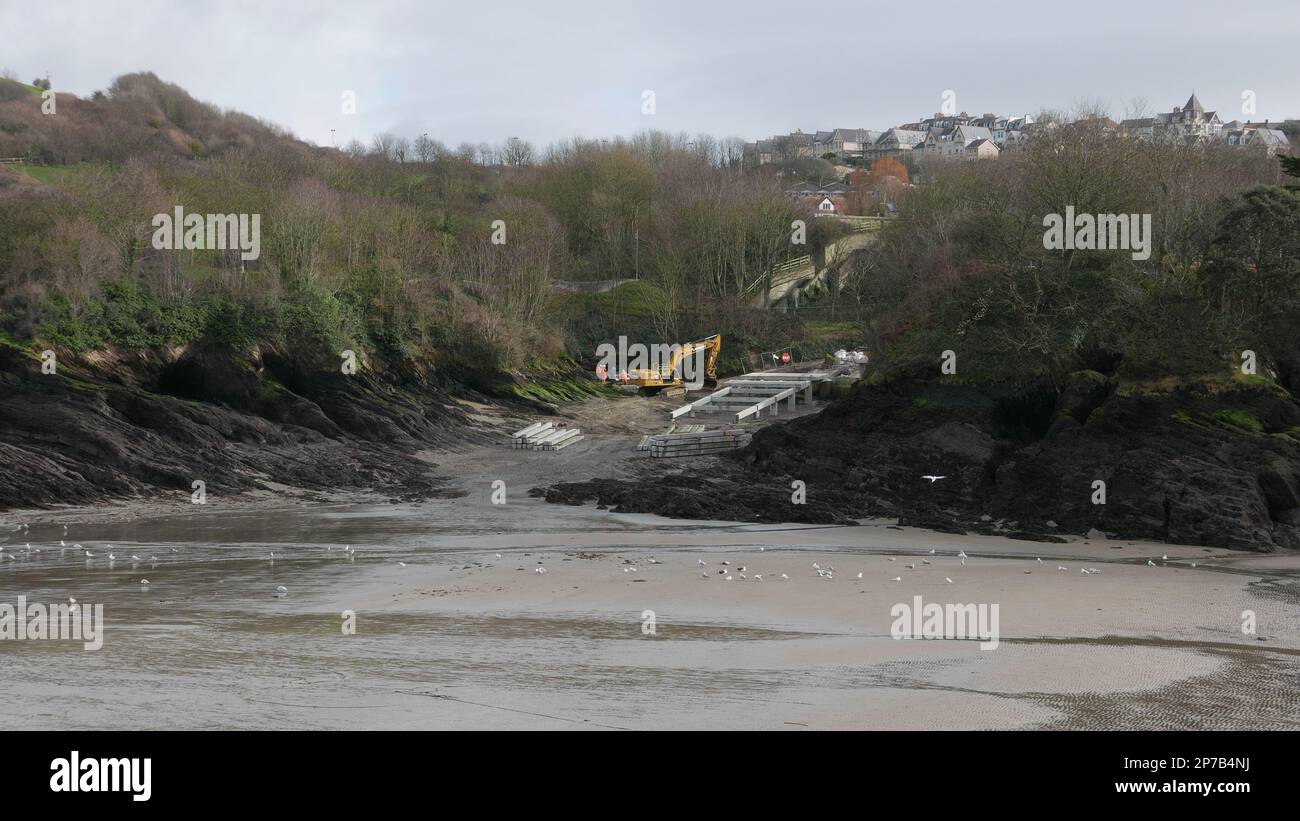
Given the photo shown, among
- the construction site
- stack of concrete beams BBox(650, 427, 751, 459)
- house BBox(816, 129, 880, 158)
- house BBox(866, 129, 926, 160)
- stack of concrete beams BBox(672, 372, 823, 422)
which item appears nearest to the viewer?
stack of concrete beams BBox(650, 427, 751, 459)

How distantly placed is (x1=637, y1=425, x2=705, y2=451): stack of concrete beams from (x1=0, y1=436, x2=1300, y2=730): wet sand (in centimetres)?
945

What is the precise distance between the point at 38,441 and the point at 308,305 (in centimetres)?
1127

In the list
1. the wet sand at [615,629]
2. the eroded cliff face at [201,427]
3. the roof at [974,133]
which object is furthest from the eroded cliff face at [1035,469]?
the roof at [974,133]

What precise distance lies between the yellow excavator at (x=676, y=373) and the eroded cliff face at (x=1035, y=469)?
17055mm

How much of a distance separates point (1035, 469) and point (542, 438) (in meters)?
15.0

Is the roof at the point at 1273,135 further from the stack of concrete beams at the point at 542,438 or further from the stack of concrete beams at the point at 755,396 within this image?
the stack of concrete beams at the point at 542,438

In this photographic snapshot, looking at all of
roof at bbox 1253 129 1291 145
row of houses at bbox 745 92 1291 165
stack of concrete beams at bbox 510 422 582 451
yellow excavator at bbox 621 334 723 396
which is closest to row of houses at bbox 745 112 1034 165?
row of houses at bbox 745 92 1291 165

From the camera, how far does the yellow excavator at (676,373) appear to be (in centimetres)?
4522

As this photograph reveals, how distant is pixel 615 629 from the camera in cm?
1261

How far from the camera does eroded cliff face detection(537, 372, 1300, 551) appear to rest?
20328mm

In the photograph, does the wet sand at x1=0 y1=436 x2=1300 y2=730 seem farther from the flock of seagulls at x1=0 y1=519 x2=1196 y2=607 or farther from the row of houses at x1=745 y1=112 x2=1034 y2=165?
the row of houses at x1=745 y1=112 x2=1034 y2=165

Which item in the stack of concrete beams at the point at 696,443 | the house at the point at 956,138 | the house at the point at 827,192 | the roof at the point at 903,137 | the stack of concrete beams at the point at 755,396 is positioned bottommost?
the stack of concrete beams at the point at 696,443

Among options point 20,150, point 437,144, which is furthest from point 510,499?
point 437,144

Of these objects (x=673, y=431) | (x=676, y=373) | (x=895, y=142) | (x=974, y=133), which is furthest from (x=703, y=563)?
(x=895, y=142)
